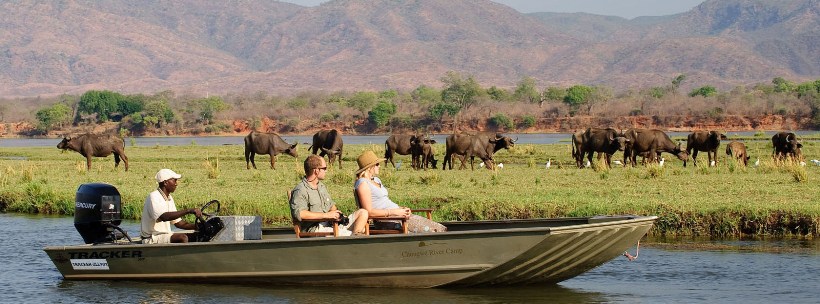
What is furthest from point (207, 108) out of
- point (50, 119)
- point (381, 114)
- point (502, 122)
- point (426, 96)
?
point (502, 122)

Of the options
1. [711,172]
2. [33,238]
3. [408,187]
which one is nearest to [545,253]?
[33,238]

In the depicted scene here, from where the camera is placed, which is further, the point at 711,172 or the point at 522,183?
the point at 711,172

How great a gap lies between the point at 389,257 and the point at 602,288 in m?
2.84

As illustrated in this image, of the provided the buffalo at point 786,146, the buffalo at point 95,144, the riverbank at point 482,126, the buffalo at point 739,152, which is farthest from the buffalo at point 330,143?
the riverbank at point 482,126

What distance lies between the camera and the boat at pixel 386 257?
1341cm

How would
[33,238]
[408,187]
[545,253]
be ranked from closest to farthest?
1. [545,253]
2. [33,238]
3. [408,187]

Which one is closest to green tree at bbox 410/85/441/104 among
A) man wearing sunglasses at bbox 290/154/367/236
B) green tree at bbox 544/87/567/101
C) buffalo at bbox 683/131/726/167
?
green tree at bbox 544/87/567/101

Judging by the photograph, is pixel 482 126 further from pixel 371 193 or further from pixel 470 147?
pixel 371 193

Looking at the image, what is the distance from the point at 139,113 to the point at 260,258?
117 m

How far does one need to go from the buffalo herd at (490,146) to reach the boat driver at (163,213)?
61.3 feet

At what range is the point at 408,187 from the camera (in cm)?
2505

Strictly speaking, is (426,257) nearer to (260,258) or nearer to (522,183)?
(260,258)

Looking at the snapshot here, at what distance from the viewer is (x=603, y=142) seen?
116 ft

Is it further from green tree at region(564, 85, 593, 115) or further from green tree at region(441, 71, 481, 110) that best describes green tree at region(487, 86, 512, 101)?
green tree at region(564, 85, 593, 115)
